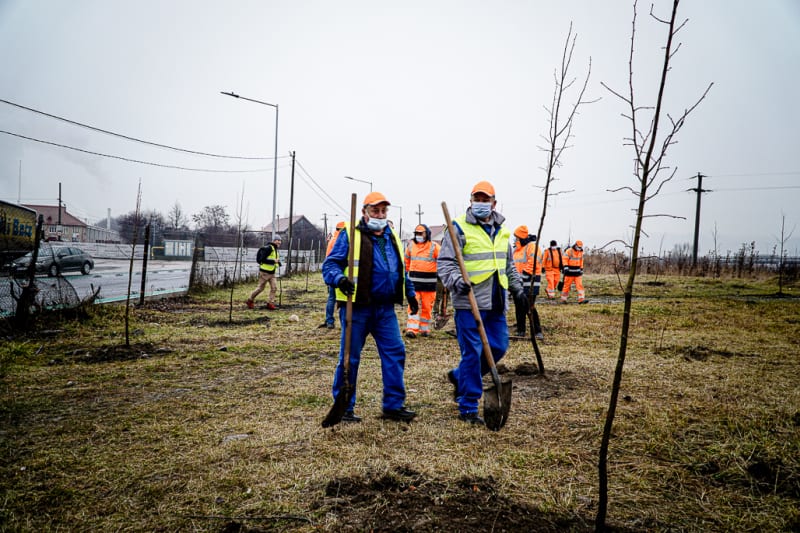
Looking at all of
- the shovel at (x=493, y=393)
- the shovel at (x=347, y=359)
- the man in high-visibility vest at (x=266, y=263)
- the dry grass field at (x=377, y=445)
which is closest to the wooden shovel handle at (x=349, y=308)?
the shovel at (x=347, y=359)

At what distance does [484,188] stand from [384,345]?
174cm

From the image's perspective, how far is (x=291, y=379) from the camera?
536cm

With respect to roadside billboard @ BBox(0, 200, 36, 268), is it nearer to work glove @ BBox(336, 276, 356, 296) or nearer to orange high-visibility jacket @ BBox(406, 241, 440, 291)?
orange high-visibility jacket @ BBox(406, 241, 440, 291)

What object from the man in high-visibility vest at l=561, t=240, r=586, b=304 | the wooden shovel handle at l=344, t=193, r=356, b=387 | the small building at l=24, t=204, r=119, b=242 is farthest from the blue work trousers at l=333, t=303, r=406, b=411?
the small building at l=24, t=204, r=119, b=242

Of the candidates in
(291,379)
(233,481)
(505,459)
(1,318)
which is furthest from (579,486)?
(1,318)

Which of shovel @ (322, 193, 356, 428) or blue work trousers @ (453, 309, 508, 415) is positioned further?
blue work trousers @ (453, 309, 508, 415)

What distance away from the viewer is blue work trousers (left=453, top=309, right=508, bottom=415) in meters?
3.85

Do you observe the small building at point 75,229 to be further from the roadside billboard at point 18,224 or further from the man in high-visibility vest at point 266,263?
the man in high-visibility vest at point 266,263

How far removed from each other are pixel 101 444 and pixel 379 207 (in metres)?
2.96

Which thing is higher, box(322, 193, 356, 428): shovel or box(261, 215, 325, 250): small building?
box(261, 215, 325, 250): small building

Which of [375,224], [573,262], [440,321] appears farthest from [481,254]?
[573,262]

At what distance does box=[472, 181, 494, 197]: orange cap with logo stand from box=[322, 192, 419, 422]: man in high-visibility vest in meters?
0.86

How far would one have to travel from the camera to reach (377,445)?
3428 mm

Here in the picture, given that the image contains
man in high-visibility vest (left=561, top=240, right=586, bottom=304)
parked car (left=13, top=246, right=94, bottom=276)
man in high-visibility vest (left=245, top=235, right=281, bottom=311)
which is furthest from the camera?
parked car (left=13, top=246, right=94, bottom=276)
